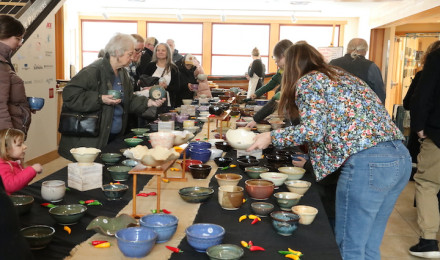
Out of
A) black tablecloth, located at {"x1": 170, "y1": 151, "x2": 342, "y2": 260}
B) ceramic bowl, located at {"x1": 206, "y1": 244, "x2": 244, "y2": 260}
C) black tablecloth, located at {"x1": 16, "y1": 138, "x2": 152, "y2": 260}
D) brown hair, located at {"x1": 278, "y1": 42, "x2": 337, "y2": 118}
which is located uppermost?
brown hair, located at {"x1": 278, "y1": 42, "x2": 337, "y2": 118}

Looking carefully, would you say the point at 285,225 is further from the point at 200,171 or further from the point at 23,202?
the point at 23,202

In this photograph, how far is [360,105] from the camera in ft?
6.44

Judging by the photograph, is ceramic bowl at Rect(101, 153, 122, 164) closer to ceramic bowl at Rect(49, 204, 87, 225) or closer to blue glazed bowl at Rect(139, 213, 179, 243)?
ceramic bowl at Rect(49, 204, 87, 225)

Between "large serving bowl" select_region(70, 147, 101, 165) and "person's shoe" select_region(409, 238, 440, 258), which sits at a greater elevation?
"large serving bowl" select_region(70, 147, 101, 165)

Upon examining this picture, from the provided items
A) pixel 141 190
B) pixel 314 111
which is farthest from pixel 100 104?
pixel 314 111

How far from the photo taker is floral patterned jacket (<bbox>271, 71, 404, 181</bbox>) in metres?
1.93

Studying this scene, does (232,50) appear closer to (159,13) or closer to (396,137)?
(159,13)

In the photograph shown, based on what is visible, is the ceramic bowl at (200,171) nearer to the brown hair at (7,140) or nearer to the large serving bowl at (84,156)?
the large serving bowl at (84,156)

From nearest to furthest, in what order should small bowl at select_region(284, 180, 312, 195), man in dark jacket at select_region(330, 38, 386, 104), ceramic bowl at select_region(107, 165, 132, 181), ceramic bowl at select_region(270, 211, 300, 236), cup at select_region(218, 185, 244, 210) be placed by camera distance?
ceramic bowl at select_region(270, 211, 300, 236) < cup at select_region(218, 185, 244, 210) < small bowl at select_region(284, 180, 312, 195) < ceramic bowl at select_region(107, 165, 132, 181) < man in dark jacket at select_region(330, 38, 386, 104)

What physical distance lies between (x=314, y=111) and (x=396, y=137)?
391 millimetres

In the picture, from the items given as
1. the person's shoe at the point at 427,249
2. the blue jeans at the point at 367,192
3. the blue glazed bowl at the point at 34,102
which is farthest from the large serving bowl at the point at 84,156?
the person's shoe at the point at 427,249

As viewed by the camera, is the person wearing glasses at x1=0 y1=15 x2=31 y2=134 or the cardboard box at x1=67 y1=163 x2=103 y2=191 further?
the person wearing glasses at x1=0 y1=15 x2=31 y2=134

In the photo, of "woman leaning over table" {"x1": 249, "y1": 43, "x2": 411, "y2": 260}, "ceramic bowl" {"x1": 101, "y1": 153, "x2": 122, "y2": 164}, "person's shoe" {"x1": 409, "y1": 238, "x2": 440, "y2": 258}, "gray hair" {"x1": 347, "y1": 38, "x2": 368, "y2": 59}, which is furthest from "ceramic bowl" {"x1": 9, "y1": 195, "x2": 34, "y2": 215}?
"gray hair" {"x1": 347, "y1": 38, "x2": 368, "y2": 59}

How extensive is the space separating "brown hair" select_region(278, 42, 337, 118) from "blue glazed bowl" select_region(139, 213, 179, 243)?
77 cm
